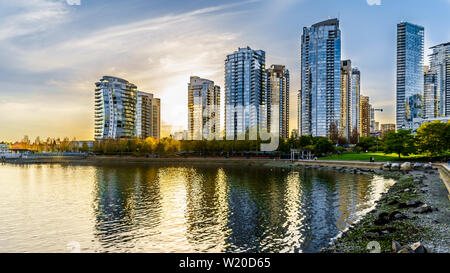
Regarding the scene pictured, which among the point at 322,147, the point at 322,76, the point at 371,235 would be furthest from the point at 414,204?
the point at 322,76

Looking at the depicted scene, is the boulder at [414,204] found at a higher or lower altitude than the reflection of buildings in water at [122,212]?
higher

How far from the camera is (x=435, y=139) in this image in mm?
65938

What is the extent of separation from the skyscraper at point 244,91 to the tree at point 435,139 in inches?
4163

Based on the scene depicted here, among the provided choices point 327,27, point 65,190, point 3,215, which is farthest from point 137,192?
point 327,27

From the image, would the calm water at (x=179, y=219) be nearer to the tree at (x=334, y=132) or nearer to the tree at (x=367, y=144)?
the tree at (x=367, y=144)

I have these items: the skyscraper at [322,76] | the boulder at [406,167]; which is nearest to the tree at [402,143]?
the boulder at [406,167]

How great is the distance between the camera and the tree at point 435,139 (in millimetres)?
65812

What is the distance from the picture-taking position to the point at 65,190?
4069 cm

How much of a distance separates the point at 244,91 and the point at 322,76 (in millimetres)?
57465

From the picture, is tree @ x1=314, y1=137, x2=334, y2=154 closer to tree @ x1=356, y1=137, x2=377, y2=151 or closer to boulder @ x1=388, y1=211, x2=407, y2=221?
tree @ x1=356, y1=137, x2=377, y2=151

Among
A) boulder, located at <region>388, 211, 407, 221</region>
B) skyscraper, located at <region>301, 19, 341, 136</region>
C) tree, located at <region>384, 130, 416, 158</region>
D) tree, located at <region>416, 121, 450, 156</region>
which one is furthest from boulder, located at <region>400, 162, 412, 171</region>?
skyscraper, located at <region>301, 19, 341, 136</region>
